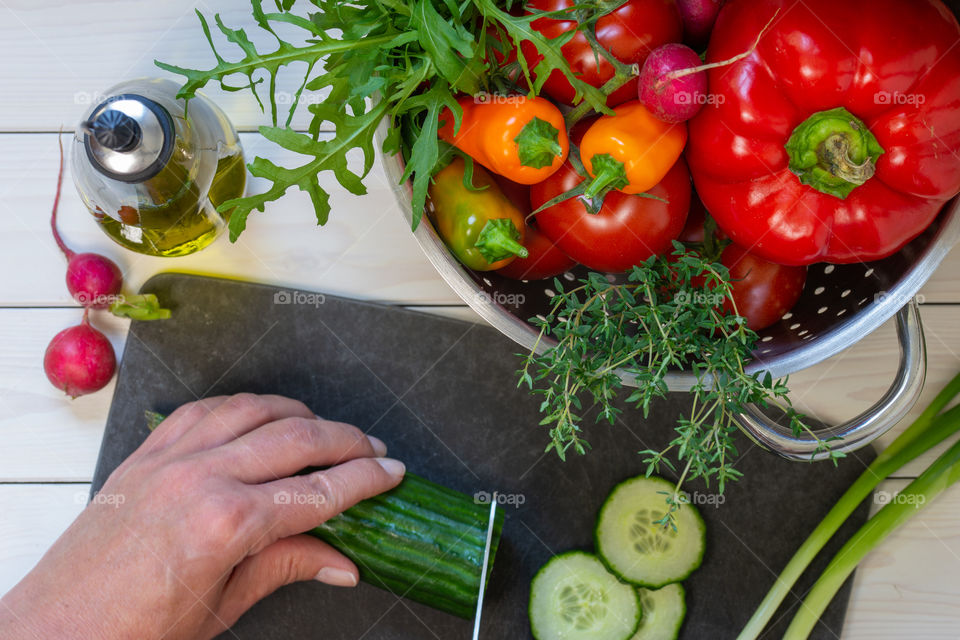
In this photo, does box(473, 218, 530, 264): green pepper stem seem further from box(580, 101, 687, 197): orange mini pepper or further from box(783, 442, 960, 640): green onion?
box(783, 442, 960, 640): green onion

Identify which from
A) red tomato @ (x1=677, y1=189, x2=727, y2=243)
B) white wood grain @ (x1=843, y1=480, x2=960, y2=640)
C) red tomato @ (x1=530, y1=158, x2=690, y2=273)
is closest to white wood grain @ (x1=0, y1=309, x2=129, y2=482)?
red tomato @ (x1=530, y1=158, x2=690, y2=273)

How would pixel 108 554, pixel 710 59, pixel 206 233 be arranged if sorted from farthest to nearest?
pixel 206 233
pixel 108 554
pixel 710 59

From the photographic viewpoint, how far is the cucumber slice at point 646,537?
100 cm

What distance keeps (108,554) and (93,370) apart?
257mm

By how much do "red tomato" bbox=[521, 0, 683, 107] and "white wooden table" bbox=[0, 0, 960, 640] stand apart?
0.36 meters

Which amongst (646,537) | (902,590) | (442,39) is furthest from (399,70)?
(902,590)

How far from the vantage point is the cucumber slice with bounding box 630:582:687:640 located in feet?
3.32

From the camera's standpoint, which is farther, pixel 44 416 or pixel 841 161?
pixel 44 416

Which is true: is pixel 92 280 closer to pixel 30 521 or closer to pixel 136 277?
pixel 136 277

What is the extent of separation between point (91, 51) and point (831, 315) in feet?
3.14

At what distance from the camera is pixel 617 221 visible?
0.75 m

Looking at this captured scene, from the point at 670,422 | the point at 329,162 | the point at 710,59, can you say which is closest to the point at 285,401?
the point at 329,162

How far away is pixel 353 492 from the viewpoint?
90cm

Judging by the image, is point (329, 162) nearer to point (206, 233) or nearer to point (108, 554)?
point (206, 233)
